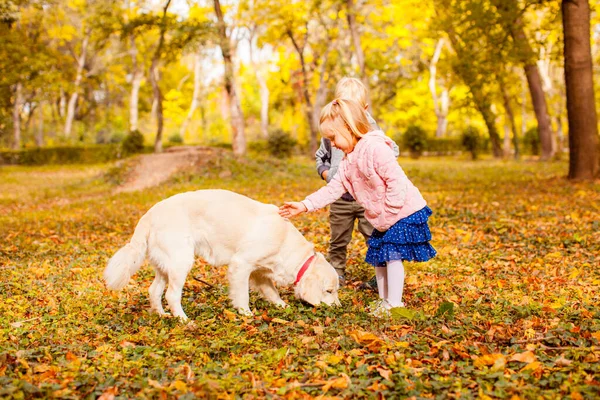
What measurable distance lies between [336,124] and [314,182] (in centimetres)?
1380

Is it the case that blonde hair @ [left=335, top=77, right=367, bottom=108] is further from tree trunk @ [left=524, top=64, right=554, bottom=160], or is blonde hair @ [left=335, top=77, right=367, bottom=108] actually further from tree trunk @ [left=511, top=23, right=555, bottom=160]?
tree trunk @ [left=524, top=64, right=554, bottom=160]

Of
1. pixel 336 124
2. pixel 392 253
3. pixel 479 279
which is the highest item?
pixel 336 124

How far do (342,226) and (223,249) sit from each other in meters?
1.81

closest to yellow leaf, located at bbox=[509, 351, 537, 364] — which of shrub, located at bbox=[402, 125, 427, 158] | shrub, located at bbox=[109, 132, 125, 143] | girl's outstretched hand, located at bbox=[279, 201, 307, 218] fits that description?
girl's outstretched hand, located at bbox=[279, 201, 307, 218]

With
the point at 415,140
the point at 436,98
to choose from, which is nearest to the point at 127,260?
the point at 415,140

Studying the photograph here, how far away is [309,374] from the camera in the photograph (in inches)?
156

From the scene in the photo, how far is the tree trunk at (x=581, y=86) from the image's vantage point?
602 inches

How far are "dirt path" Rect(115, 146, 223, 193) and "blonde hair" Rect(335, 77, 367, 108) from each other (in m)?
13.8

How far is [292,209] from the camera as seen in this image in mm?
5344

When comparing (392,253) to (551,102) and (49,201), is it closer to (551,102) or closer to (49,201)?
(49,201)

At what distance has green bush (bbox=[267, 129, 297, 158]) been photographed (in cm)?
3231

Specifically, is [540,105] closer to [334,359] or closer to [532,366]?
[532,366]

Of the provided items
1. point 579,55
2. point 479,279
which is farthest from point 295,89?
point 479,279

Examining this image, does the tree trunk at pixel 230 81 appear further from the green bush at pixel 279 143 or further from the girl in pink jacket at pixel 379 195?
the girl in pink jacket at pixel 379 195
